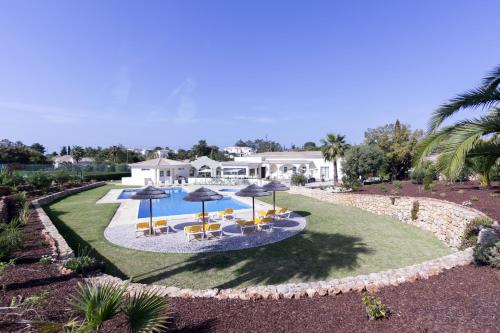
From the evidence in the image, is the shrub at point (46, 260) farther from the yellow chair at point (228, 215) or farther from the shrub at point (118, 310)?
the yellow chair at point (228, 215)

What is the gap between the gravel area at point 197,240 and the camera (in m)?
11.0

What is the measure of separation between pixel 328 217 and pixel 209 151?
72.4 m

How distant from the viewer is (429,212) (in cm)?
1316

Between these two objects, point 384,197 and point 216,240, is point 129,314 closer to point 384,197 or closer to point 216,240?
point 216,240

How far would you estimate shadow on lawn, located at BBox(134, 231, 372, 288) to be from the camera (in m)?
8.14

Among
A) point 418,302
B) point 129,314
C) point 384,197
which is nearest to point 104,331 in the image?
point 129,314

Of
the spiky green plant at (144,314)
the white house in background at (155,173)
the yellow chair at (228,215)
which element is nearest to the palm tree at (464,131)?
the spiky green plant at (144,314)

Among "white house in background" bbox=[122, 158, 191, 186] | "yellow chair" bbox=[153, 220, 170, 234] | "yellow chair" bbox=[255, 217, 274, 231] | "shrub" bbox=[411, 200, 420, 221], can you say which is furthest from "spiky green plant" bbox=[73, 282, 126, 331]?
"white house in background" bbox=[122, 158, 191, 186]

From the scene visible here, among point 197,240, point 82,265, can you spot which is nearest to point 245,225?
point 197,240

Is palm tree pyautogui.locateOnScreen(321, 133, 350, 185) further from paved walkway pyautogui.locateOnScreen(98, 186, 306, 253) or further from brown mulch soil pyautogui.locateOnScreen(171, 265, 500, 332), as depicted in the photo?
brown mulch soil pyautogui.locateOnScreen(171, 265, 500, 332)

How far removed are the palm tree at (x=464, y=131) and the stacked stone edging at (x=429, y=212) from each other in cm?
565

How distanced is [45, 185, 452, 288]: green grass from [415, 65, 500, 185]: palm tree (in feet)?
13.9

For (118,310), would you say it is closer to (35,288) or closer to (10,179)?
(35,288)

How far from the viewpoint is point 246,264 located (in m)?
9.14
